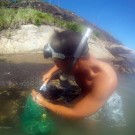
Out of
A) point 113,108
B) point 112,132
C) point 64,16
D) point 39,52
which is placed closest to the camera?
point 113,108

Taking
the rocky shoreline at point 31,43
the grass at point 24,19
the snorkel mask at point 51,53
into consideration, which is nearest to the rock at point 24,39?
the rocky shoreline at point 31,43

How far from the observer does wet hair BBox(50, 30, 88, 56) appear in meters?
2.94

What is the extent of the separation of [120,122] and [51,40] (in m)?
2.54

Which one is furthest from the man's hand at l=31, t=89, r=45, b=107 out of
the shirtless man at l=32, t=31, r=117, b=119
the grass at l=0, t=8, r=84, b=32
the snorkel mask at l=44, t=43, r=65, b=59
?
the grass at l=0, t=8, r=84, b=32

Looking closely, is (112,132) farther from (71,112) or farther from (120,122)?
(71,112)

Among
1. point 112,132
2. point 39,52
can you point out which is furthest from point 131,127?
point 39,52

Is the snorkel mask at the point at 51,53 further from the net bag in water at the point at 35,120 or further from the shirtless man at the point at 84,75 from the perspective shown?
the net bag in water at the point at 35,120

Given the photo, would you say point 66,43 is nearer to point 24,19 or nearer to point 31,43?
point 31,43

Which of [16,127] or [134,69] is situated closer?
[16,127]

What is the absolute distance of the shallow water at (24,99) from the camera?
451 cm

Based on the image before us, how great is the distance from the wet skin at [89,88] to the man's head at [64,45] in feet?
0.25

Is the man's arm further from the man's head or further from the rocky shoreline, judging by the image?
the rocky shoreline

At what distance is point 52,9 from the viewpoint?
17.5m

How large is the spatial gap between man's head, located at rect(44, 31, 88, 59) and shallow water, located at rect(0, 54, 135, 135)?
0.78 m
